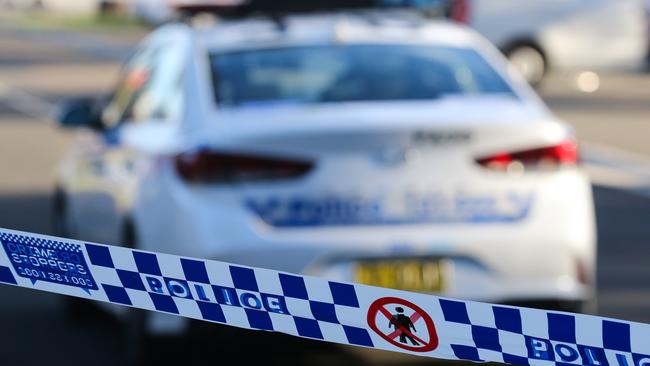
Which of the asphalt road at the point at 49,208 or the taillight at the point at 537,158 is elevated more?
the taillight at the point at 537,158

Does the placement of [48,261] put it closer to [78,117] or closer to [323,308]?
[323,308]

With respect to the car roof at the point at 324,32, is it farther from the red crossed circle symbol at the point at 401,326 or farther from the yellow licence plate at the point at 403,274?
the red crossed circle symbol at the point at 401,326

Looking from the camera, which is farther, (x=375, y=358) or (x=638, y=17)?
(x=638, y=17)

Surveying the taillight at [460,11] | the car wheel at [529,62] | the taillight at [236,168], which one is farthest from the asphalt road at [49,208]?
the taillight at [460,11]

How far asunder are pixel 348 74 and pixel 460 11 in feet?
64.5

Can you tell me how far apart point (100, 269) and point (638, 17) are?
23799 millimetres

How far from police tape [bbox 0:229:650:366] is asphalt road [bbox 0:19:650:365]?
2.68 m

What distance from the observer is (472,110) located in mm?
7125

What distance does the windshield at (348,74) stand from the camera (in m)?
7.39

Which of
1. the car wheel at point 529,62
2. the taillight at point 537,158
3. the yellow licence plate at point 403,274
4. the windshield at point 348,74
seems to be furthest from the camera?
the car wheel at point 529,62

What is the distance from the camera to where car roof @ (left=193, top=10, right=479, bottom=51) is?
767 centimetres

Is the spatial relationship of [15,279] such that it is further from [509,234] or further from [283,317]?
[509,234]

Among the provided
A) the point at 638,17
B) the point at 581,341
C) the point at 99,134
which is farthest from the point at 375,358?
the point at 638,17

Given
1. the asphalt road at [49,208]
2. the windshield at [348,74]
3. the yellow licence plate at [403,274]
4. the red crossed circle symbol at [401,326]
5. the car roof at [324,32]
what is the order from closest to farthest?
the red crossed circle symbol at [401,326] → the yellow licence plate at [403,274] → the windshield at [348,74] → the car roof at [324,32] → the asphalt road at [49,208]
